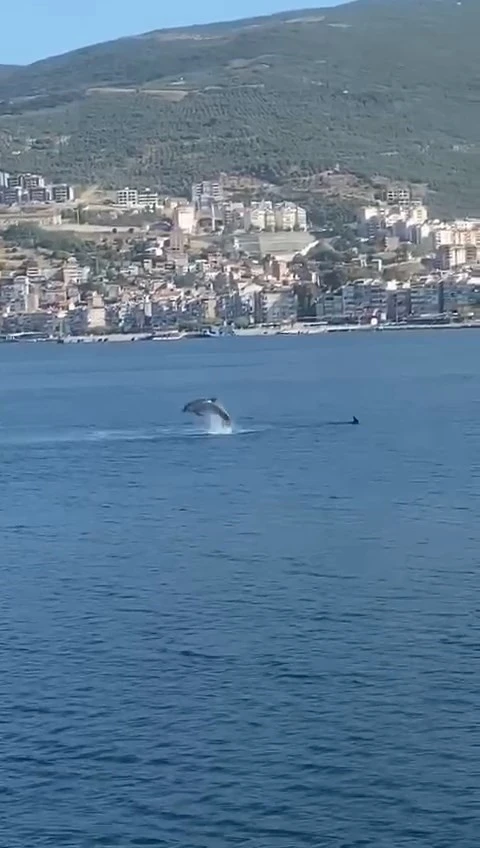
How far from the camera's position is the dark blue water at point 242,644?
30.7ft

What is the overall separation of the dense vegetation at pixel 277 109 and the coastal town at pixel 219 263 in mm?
3564

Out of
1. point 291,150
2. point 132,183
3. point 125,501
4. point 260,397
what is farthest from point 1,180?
point 125,501

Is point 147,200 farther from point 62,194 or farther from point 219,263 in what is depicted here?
point 219,263

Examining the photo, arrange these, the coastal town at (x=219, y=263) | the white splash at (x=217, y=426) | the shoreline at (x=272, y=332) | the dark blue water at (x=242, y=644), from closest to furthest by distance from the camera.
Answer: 1. the dark blue water at (x=242, y=644)
2. the white splash at (x=217, y=426)
3. the shoreline at (x=272, y=332)
4. the coastal town at (x=219, y=263)

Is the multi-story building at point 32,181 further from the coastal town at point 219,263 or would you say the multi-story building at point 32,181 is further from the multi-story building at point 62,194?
the multi-story building at point 62,194

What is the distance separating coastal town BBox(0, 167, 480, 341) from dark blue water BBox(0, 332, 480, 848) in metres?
59.6

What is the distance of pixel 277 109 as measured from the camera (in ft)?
416

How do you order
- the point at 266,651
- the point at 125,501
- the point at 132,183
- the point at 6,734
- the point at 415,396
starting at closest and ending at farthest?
the point at 6,734 < the point at 266,651 < the point at 125,501 < the point at 415,396 < the point at 132,183

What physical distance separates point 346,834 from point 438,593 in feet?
16.9

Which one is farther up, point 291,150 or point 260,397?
point 291,150

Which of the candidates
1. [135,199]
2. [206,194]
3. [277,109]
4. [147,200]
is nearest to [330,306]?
[206,194]

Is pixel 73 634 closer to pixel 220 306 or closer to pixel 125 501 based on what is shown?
pixel 125 501

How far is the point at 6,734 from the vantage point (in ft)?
34.9

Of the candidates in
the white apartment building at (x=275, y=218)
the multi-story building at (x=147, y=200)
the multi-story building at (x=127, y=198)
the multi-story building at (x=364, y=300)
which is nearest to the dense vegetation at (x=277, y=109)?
the multi-story building at (x=147, y=200)
